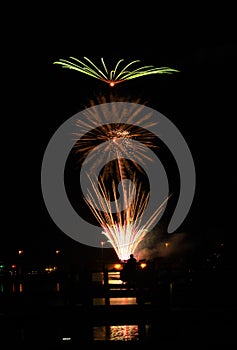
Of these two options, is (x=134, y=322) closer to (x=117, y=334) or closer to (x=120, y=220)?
(x=117, y=334)

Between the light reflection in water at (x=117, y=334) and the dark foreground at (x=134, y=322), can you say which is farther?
the light reflection in water at (x=117, y=334)

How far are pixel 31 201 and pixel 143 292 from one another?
4427 cm

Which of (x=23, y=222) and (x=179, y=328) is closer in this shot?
(x=179, y=328)

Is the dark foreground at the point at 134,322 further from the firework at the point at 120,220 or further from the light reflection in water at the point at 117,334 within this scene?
the firework at the point at 120,220

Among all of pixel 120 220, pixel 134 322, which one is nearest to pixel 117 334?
pixel 134 322

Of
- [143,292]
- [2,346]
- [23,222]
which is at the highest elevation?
[23,222]

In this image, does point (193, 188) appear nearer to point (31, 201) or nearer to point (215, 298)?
point (31, 201)

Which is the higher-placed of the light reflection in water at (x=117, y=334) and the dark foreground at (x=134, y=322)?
the dark foreground at (x=134, y=322)

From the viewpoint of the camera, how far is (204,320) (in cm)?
1123

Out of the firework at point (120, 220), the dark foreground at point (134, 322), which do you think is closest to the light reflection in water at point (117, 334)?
the dark foreground at point (134, 322)

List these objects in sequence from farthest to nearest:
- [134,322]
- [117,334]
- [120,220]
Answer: [120,220]
[117,334]
[134,322]

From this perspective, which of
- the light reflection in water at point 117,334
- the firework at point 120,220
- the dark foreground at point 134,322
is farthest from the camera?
the firework at point 120,220

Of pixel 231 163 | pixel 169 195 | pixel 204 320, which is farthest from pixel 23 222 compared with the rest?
pixel 204 320

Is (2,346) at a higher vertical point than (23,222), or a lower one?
lower
